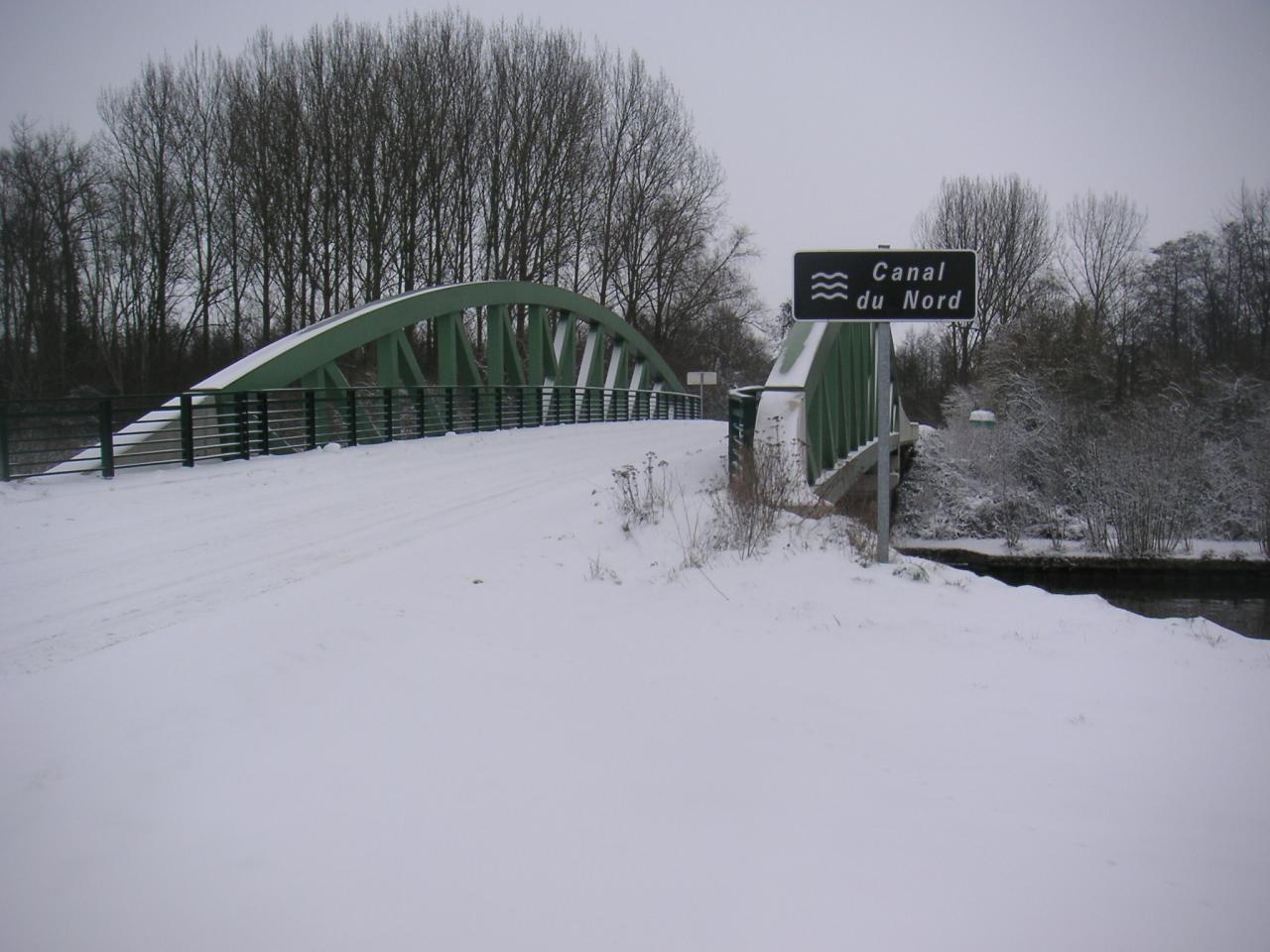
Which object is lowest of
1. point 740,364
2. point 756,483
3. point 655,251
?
point 756,483

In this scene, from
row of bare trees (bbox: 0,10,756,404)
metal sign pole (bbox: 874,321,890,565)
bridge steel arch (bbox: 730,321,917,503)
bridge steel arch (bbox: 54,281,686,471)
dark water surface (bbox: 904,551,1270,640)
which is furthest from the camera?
row of bare trees (bbox: 0,10,756,404)

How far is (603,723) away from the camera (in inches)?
168

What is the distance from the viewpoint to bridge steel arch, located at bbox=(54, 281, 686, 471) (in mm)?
14445

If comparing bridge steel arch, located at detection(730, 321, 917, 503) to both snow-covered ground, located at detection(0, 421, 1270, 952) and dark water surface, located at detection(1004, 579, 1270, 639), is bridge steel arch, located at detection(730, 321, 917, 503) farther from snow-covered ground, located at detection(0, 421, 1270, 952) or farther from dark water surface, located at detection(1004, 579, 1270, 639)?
dark water surface, located at detection(1004, 579, 1270, 639)

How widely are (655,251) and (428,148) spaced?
12638mm

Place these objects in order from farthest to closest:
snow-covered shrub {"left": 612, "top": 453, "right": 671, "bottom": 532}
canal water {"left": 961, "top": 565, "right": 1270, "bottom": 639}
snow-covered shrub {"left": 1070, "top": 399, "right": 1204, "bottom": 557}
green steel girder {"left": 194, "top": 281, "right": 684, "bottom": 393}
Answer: snow-covered shrub {"left": 1070, "top": 399, "right": 1204, "bottom": 557}
canal water {"left": 961, "top": 565, "right": 1270, "bottom": 639}
green steel girder {"left": 194, "top": 281, "right": 684, "bottom": 393}
snow-covered shrub {"left": 612, "top": 453, "right": 671, "bottom": 532}

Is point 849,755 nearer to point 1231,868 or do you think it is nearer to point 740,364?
point 1231,868

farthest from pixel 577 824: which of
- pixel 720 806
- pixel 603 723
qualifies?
pixel 603 723

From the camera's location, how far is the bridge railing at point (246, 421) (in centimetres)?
1243

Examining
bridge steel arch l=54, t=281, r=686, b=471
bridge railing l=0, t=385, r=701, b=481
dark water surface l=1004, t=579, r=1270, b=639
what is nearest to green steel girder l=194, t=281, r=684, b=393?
bridge steel arch l=54, t=281, r=686, b=471

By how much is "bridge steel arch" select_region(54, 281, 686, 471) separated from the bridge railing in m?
0.05

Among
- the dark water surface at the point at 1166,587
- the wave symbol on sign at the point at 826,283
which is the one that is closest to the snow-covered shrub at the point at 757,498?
the wave symbol on sign at the point at 826,283

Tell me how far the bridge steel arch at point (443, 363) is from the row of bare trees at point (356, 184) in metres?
6.78

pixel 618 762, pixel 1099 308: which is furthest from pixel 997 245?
pixel 618 762
